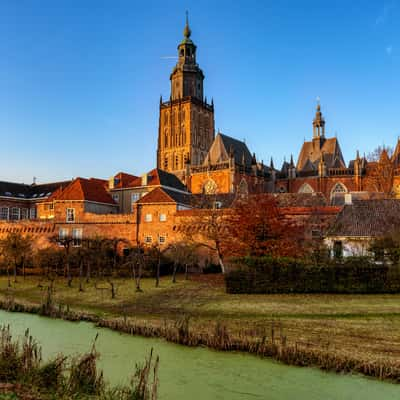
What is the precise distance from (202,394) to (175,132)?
78.5 m

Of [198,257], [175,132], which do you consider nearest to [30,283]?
[198,257]

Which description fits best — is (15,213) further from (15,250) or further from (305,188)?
(305,188)

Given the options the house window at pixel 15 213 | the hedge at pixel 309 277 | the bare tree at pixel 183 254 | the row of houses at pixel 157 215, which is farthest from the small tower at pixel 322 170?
the house window at pixel 15 213

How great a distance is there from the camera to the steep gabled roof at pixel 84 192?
44.1 meters

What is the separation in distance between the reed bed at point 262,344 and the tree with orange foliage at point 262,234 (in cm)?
1284

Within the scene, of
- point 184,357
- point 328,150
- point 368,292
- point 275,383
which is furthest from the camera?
point 328,150

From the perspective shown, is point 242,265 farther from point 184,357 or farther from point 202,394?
point 202,394

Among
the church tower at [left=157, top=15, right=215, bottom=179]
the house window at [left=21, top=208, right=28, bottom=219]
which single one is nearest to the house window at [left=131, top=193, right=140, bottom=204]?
the house window at [left=21, top=208, right=28, bottom=219]

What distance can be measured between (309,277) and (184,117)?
210ft

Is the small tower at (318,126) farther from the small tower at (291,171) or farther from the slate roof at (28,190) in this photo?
the slate roof at (28,190)

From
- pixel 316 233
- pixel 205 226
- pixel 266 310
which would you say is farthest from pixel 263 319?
pixel 205 226

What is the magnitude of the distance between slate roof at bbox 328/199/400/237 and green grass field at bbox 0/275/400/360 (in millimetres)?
8197

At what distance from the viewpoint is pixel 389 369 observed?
10211 millimetres

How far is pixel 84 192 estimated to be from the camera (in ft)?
146
